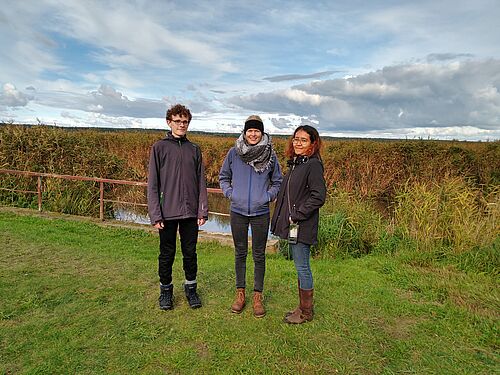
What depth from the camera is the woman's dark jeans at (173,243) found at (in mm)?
3682

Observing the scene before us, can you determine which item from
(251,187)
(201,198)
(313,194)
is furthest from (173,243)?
(313,194)

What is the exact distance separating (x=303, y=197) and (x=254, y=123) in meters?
0.80

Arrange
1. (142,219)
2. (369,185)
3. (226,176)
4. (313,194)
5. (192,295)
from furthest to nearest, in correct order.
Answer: (369,185) < (142,219) < (192,295) < (226,176) < (313,194)

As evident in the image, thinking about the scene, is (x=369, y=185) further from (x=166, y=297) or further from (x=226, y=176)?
(x=166, y=297)

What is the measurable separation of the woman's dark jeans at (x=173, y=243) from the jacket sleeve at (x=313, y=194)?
1.07m

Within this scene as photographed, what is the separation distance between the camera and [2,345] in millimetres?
3035

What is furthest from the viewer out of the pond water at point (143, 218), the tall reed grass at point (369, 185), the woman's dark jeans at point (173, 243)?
the pond water at point (143, 218)

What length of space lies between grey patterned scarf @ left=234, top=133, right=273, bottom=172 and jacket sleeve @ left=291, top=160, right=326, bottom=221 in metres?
0.44

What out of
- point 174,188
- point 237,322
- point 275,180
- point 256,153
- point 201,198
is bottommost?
point 237,322

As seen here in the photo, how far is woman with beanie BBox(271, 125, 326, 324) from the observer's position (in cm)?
328

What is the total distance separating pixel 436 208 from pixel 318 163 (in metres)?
3.73

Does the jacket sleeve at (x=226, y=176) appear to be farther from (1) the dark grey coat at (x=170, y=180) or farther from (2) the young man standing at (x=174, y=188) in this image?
(1) the dark grey coat at (x=170, y=180)

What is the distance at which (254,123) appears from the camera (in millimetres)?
3490

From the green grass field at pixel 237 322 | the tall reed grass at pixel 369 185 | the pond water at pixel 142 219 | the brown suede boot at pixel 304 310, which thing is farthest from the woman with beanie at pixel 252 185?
the pond water at pixel 142 219
